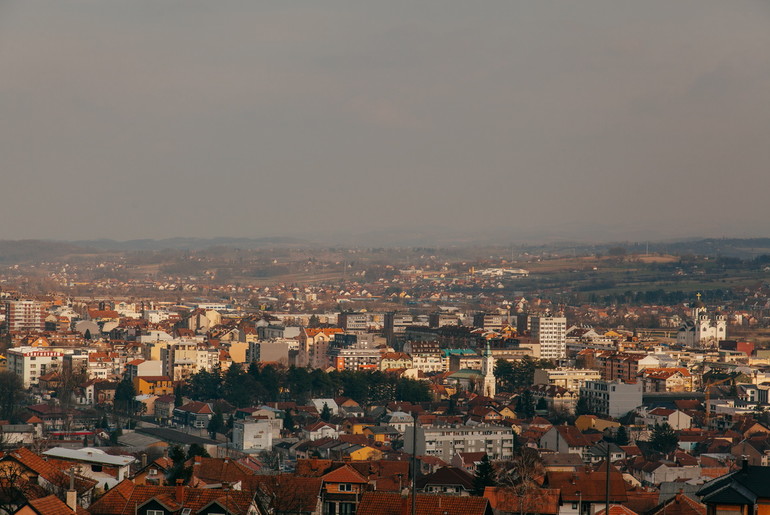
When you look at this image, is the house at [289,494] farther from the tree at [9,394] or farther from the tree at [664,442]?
the tree at [9,394]

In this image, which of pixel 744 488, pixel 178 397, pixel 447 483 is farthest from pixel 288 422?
pixel 744 488

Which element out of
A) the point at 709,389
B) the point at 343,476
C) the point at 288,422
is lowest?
the point at 709,389

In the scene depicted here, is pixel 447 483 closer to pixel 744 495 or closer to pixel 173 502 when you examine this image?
pixel 173 502

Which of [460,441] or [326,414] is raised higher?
[460,441]

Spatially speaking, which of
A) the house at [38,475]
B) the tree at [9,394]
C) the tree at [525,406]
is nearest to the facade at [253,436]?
the tree at [9,394]

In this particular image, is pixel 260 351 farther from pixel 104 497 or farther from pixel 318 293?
pixel 318 293

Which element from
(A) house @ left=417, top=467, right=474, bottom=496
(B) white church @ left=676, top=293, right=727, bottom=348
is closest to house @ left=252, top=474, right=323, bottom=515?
(A) house @ left=417, top=467, right=474, bottom=496

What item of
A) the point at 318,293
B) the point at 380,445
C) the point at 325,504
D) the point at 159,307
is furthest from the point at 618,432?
the point at 318,293

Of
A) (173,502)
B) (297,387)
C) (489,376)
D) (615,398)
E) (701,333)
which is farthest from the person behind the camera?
(701,333)
